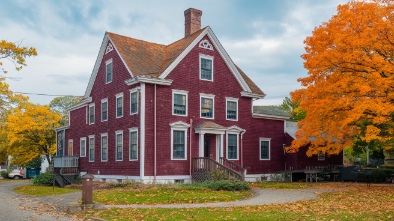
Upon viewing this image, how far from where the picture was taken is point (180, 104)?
91.6ft

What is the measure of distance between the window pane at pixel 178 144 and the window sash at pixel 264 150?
24.9 ft

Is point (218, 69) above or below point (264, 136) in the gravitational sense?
Answer: above

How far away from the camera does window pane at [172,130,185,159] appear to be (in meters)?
27.2

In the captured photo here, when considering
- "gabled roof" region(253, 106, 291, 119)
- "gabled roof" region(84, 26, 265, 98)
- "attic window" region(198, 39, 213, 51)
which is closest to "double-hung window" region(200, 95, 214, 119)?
"gabled roof" region(84, 26, 265, 98)

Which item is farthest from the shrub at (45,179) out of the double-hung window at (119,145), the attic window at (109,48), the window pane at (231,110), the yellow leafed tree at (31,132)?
the window pane at (231,110)

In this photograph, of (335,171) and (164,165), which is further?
(335,171)

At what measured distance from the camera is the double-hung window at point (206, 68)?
95.9ft

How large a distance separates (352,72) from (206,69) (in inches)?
388

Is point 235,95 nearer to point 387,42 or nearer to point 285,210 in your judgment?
point 387,42

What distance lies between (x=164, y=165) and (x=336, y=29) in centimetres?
1236

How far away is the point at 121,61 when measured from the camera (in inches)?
1135

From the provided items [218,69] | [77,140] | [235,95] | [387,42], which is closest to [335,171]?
[235,95]

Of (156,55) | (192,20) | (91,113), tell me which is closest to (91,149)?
(91,113)

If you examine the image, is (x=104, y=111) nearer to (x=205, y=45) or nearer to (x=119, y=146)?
(x=119, y=146)
